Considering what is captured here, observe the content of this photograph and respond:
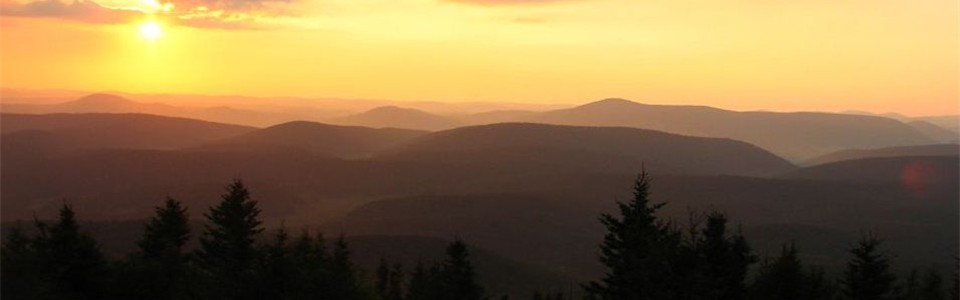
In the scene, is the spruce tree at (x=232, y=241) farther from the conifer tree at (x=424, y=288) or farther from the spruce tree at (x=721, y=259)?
the spruce tree at (x=721, y=259)

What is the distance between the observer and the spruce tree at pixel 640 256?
19891 millimetres

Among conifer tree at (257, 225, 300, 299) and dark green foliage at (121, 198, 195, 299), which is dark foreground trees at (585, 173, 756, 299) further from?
dark green foliage at (121, 198, 195, 299)

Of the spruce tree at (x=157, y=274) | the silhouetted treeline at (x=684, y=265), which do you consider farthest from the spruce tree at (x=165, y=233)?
the silhouetted treeline at (x=684, y=265)

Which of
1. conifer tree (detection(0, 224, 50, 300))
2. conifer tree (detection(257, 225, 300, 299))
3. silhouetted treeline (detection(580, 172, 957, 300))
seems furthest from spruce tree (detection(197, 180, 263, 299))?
silhouetted treeline (detection(580, 172, 957, 300))

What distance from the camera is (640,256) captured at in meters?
22.3

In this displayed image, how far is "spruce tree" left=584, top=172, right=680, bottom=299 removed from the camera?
783 inches

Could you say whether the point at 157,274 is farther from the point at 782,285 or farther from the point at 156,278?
the point at 782,285

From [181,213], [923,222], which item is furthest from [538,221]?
[181,213]

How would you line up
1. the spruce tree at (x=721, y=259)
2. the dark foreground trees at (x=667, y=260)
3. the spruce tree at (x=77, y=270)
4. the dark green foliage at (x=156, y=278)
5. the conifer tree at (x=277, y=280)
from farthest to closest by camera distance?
the dark green foliage at (x=156, y=278)
the spruce tree at (x=77, y=270)
the conifer tree at (x=277, y=280)
the spruce tree at (x=721, y=259)
the dark foreground trees at (x=667, y=260)

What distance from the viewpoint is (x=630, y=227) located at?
2378cm

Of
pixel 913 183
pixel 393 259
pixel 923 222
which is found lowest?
pixel 393 259

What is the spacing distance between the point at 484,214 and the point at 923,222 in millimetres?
74547

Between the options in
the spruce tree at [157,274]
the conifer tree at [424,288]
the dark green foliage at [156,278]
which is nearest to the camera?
the dark green foliage at [156,278]

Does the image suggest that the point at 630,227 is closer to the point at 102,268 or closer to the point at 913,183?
the point at 102,268
